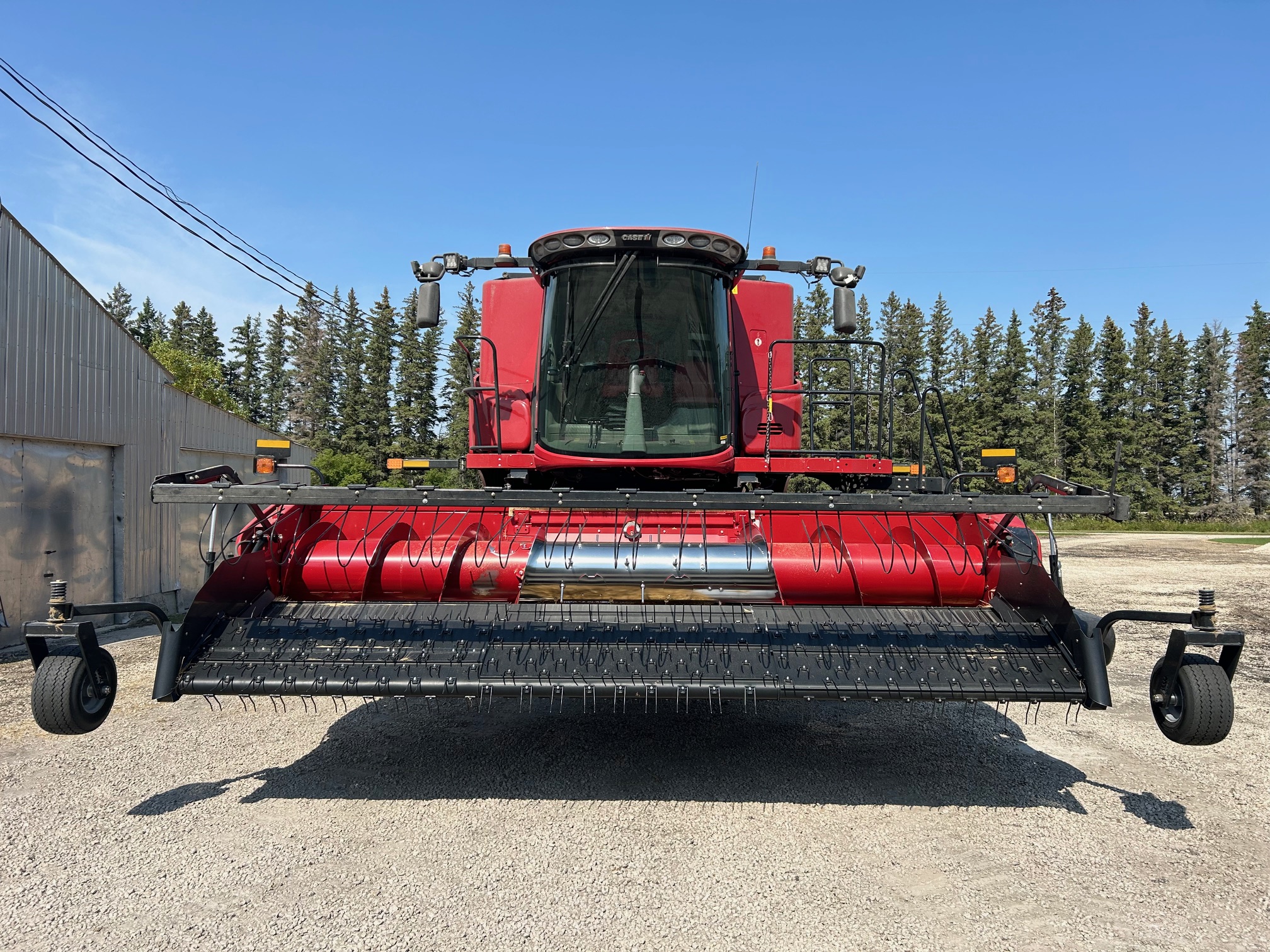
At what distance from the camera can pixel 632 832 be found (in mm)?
3664

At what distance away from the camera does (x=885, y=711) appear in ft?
18.9

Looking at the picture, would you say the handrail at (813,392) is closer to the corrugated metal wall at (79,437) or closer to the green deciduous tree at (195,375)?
the corrugated metal wall at (79,437)

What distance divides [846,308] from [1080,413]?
57476 mm

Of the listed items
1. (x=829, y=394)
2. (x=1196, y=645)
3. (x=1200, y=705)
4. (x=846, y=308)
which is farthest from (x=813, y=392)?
(x=1200, y=705)

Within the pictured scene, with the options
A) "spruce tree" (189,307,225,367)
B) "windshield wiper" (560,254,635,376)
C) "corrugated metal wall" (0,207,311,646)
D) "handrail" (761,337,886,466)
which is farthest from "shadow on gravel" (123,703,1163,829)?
"spruce tree" (189,307,225,367)

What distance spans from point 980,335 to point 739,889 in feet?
186

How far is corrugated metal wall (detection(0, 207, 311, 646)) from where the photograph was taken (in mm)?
8570

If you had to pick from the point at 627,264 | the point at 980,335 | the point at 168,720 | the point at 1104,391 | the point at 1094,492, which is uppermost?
the point at 980,335

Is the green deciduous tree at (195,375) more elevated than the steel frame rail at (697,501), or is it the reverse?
the green deciduous tree at (195,375)

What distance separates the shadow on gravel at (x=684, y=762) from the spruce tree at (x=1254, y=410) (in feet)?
200

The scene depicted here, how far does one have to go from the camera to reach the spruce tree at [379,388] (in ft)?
176

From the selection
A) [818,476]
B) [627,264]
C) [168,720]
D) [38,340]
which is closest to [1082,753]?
[818,476]

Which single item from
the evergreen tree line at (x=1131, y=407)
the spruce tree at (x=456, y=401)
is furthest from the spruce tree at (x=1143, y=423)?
the spruce tree at (x=456, y=401)

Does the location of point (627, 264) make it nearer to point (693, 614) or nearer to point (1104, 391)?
point (693, 614)
